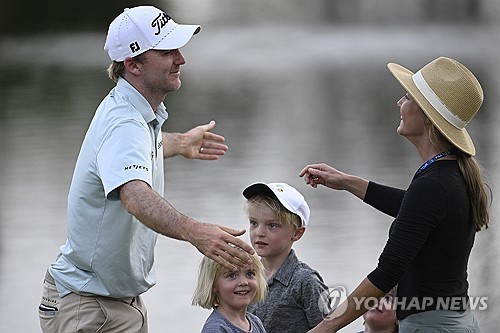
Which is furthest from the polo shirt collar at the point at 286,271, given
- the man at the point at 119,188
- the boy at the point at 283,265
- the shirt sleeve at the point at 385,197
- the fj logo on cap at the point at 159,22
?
the fj logo on cap at the point at 159,22

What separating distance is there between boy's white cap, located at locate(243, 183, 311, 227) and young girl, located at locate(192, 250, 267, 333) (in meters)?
0.44

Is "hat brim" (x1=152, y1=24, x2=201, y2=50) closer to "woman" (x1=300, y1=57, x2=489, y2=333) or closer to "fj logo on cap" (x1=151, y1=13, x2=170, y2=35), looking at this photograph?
"fj logo on cap" (x1=151, y1=13, x2=170, y2=35)

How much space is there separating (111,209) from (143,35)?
68 centimetres

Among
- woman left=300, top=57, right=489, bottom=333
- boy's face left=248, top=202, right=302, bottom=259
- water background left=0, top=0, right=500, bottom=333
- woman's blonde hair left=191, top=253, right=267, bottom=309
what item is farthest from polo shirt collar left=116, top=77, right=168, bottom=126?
water background left=0, top=0, right=500, bottom=333

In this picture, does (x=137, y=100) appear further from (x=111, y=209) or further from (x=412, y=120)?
(x=412, y=120)

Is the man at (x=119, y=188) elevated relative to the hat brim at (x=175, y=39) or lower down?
lower down

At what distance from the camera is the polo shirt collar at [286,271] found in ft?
14.3

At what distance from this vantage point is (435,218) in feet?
11.6

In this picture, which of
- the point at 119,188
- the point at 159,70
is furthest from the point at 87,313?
the point at 159,70

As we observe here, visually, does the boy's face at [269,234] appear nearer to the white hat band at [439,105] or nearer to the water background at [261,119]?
the white hat band at [439,105]

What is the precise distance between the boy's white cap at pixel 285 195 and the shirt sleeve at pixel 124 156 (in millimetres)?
749

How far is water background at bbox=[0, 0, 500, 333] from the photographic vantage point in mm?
7312

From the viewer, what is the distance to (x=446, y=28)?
21.7 m

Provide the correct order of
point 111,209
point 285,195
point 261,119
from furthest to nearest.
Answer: point 261,119 → point 285,195 → point 111,209
